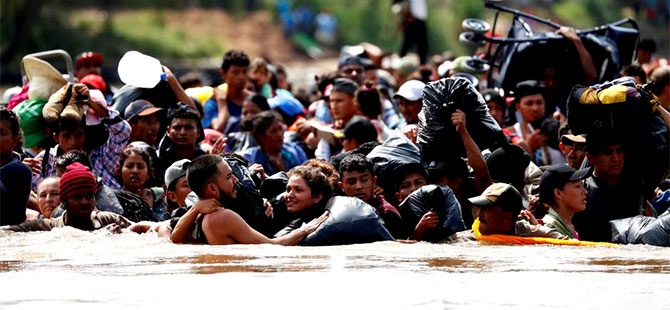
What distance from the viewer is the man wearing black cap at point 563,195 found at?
1082 centimetres

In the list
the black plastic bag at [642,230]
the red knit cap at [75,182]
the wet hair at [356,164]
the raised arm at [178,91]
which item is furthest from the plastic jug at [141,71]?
the black plastic bag at [642,230]

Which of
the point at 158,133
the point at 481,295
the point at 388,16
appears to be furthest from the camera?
the point at 388,16

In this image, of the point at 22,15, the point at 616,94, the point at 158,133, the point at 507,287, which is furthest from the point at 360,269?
the point at 22,15

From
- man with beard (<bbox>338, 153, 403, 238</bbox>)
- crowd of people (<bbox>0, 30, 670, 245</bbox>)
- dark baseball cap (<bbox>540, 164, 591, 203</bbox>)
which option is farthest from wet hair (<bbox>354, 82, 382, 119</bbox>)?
dark baseball cap (<bbox>540, 164, 591, 203</bbox>)

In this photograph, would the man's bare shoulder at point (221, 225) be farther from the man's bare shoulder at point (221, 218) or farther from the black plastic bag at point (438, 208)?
the black plastic bag at point (438, 208)

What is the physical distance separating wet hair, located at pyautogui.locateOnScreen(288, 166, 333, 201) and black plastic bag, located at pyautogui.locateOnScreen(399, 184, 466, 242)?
57cm

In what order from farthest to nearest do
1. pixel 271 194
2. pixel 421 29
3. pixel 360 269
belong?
1. pixel 421 29
2. pixel 271 194
3. pixel 360 269

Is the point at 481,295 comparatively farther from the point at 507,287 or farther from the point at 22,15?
the point at 22,15

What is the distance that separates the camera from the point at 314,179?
10.7 meters

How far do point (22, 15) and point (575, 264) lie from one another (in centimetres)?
2917

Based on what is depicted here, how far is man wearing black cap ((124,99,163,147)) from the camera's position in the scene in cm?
1313

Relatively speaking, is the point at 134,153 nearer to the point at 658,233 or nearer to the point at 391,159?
the point at 391,159

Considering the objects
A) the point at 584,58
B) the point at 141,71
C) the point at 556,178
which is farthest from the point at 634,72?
the point at 141,71

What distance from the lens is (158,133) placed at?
1335cm
